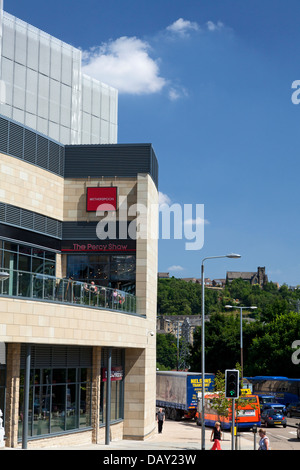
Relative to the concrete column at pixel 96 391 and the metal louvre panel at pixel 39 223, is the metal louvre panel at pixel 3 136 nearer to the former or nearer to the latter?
the metal louvre panel at pixel 39 223

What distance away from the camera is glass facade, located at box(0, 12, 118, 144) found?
4375cm

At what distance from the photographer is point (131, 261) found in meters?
37.4

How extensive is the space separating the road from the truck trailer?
5.94m

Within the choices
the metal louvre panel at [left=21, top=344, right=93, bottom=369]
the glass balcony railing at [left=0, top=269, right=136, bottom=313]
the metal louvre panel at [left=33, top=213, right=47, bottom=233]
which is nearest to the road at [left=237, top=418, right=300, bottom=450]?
the metal louvre panel at [left=21, top=344, right=93, bottom=369]

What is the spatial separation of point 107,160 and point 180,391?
66.3 ft

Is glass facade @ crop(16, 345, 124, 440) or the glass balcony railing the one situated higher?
the glass balcony railing

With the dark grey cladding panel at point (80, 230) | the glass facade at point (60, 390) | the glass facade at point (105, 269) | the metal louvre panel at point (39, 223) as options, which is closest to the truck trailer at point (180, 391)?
the glass facade at point (105, 269)

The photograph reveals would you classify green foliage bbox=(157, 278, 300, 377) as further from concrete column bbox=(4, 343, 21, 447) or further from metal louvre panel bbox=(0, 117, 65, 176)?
concrete column bbox=(4, 343, 21, 447)

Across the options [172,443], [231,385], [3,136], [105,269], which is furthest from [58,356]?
[3,136]

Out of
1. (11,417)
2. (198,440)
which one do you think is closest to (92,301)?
(11,417)

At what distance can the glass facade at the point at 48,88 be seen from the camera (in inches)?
1722

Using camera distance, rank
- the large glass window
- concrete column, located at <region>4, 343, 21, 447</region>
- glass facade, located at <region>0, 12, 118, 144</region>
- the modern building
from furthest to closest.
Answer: glass facade, located at <region>0, 12, 118, 144</region> < the large glass window < the modern building < concrete column, located at <region>4, 343, 21, 447</region>
